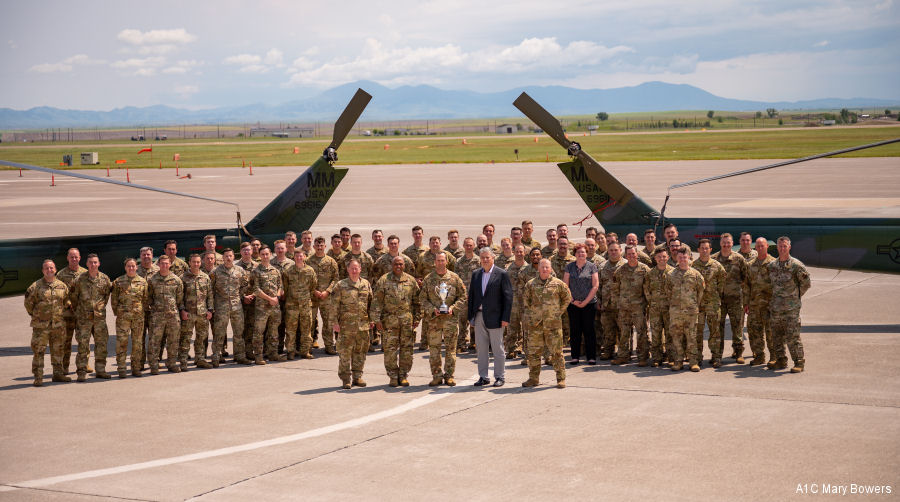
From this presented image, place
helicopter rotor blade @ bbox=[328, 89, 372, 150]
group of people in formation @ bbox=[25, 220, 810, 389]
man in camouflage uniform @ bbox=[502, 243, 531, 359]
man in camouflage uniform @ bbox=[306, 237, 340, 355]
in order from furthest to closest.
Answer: helicopter rotor blade @ bbox=[328, 89, 372, 150], man in camouflage uniform @ bbox=[306, 237, 340, 355], man in camouflage uniform @ bbox=[502, 243, 531, 359], group of people in formation @ bbox=[25, 220, 810, 389]

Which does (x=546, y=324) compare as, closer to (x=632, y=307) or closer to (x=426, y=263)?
(x=632, y=307)

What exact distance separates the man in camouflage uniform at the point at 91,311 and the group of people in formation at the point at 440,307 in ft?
0.06

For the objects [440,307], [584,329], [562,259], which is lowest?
[584,329]

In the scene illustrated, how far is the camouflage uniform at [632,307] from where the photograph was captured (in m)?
10.6

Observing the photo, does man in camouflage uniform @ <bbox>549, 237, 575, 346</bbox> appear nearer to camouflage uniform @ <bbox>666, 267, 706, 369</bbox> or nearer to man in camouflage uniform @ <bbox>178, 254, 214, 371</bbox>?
camouflage uniform @ <bbox>666, 267, 706, 369</bbox>

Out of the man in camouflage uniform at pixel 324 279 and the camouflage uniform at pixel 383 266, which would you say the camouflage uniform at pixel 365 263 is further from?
the man in camouflage uniform at pixel 324 279

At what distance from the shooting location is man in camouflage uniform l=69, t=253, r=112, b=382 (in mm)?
10367

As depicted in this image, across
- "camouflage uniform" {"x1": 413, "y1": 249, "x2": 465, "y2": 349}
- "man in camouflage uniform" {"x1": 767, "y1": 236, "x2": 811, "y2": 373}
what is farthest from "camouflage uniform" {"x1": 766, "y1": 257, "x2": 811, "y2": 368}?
"camouflage uniform" {"x1": 413, "y1": 249, "x2": 465, "y2": 349}

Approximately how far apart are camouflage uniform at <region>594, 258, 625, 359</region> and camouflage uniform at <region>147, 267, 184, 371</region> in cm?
539

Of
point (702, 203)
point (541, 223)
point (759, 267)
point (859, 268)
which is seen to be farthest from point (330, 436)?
point (702, 203)

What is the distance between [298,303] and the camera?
11.4 meters

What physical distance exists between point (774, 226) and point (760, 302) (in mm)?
3069

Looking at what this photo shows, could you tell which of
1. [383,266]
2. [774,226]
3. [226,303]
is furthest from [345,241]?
[774,226]

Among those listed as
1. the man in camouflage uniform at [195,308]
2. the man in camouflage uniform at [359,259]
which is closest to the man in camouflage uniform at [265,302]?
the man in camouflage uniform at [195,308]
